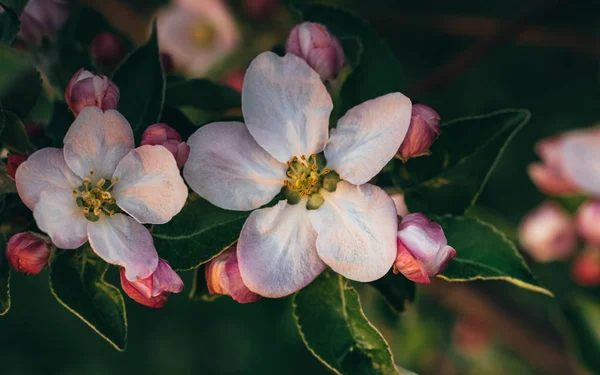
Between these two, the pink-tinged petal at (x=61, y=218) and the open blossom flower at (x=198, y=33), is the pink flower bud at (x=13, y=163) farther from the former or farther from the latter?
the open blossom flower at (x=198, y=33)

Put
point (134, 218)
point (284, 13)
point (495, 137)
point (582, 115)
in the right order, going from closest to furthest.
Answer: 1. point (134, 218)
2. point (495, 137)
3. point (284, 13)
4. point (582, 115)

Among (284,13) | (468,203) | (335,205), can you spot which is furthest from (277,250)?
(284,13)

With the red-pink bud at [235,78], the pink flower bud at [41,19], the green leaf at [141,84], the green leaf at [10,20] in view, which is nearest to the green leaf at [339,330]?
the green leaf at [141,84]

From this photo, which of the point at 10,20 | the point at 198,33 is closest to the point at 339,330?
the point at 10,20

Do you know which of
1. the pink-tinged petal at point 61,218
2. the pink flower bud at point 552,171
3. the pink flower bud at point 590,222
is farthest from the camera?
the pink flower bud at point 552,171

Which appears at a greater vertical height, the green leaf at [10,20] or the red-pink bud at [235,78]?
the green leaf at [10,20]

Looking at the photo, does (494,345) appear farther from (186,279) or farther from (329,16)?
(329,16)

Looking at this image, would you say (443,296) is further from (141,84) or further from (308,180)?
(141,84)
